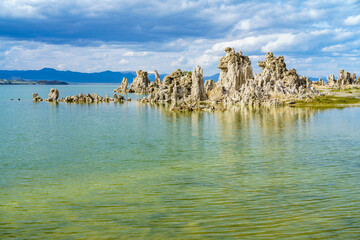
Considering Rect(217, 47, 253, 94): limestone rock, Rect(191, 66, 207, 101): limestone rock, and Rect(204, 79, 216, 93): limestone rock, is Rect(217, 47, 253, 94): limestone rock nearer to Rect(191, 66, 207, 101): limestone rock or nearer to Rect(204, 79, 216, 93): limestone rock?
Rect(204, 79, 216, 93): limestone rock

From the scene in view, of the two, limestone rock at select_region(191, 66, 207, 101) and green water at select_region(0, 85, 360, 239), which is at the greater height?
limestone rock at select_region(191, 66, 207, 101)

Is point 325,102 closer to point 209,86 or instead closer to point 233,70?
point 233,70

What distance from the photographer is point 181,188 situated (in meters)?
25.7

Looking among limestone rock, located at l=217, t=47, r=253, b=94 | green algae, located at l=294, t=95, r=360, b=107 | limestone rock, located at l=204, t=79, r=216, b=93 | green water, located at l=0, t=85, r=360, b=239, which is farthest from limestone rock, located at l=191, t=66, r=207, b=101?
green water, located at l=0, t=85, r=360, b=239

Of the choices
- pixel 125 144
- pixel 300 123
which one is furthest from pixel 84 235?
pixel 300 123

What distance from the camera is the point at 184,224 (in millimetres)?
19031

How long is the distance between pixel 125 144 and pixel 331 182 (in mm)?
26894

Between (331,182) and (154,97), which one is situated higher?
(154,97)

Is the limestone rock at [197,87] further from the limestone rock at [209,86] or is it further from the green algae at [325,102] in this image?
the green algae at [325,102]

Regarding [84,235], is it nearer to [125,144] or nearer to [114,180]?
[114,180]

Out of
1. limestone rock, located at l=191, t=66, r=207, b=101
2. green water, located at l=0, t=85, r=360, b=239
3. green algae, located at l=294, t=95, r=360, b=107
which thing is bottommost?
green water, located at l=0, t=85, r=360, b=239

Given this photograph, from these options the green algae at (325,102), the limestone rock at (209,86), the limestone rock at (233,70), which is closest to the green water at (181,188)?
the green algae at (325,102)

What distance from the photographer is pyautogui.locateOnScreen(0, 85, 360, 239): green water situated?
18469mm

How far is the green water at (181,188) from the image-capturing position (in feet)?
60.6
